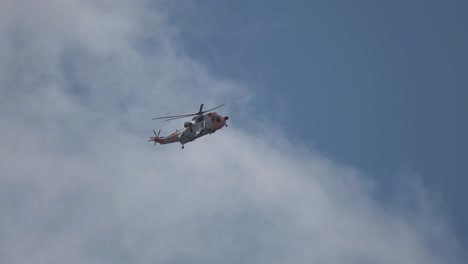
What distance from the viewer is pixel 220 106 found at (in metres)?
122

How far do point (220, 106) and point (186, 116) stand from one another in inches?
304

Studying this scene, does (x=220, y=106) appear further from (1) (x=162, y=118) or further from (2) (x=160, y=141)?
(2) (x=160, y=141)

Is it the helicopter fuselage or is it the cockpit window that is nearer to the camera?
the helicopter fuselage

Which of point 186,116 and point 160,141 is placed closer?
point 186,116

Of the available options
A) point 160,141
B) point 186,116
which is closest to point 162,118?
point 186,116

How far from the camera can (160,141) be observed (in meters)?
139

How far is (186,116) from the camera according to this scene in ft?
413

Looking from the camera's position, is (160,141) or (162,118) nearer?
(162,118)

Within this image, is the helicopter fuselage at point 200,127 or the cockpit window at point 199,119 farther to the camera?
the cockpit window at point 199,119

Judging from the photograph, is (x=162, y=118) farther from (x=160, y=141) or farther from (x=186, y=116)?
(x=160, y=141)

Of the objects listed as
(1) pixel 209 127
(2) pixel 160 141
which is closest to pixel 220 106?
(1) pixel 209 127

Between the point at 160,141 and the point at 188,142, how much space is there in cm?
948

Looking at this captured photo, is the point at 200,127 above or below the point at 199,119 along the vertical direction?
below

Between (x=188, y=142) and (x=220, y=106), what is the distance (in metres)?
13.4
